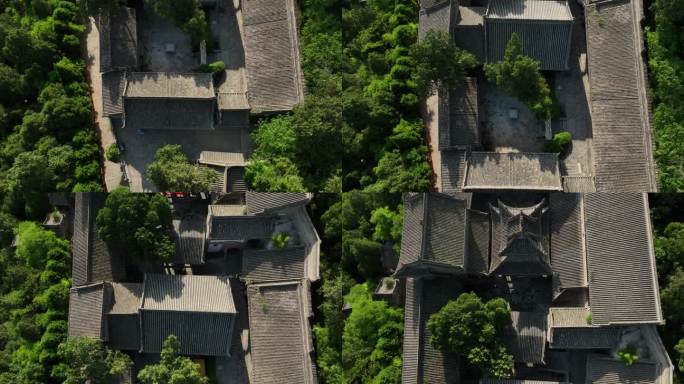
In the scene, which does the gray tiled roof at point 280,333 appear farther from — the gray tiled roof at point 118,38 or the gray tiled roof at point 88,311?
the gray tiled roof at point 118,38

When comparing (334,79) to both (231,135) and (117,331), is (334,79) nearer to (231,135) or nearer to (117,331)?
(231,135)

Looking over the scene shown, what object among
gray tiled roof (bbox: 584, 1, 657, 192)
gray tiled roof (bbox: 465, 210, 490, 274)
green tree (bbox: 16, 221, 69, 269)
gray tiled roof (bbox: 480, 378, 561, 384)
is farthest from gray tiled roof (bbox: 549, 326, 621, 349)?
green tree (bbox: 16, 221, 69, 269)

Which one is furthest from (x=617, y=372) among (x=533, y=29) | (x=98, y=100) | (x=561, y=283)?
(x=98, y=100)

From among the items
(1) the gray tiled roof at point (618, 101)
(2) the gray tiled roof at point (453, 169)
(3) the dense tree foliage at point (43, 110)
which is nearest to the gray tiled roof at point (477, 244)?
(2) the gray tiled roof at point (453, 169)

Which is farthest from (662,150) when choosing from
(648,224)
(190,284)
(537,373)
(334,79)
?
(190,284)

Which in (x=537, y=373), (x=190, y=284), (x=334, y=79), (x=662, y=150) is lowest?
(x=537, y=373)

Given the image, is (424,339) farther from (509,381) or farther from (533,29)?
(533,29)
